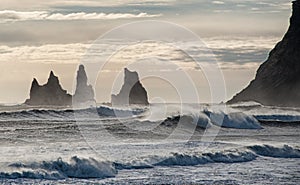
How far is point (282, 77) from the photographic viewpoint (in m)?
124

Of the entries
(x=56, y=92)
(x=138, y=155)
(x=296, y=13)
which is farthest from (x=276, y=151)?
(x=296, y=13)

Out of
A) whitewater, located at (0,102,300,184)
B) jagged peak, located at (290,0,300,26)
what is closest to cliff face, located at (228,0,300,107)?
jagged peak, located at (290,0,300,26)

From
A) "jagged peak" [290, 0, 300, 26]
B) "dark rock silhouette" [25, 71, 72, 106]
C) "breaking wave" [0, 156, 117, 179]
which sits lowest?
"dark rock silhouette" [25, 71, 72, 106]

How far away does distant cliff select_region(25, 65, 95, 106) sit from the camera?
378ft

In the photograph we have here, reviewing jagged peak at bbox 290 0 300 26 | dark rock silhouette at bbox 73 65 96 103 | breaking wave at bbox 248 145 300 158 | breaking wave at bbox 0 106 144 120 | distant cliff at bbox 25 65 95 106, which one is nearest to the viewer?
breaking wave at bbox 248 145 300 158

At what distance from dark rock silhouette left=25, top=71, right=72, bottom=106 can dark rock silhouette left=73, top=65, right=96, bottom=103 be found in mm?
4714

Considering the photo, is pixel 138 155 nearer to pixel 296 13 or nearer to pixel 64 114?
pixel 64 114

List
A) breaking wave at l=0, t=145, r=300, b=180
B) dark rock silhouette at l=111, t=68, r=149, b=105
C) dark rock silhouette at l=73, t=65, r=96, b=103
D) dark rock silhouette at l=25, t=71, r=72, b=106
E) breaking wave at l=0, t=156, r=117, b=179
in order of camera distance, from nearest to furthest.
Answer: breaking wave at l=0, t=156, r=117, b=179, breaking wave at l=0, t=145, r=300, b=180, dark rock silhouette at l=111, t=68, r=149, b=105, dark rock silhouette at l=73, t=65, r=96, b=103, dark rock silhouette at l=25, t=71, r=72, b=106

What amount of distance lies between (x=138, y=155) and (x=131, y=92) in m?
79.0

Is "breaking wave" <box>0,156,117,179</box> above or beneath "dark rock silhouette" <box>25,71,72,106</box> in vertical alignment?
above

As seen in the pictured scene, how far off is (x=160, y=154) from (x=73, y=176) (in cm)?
709

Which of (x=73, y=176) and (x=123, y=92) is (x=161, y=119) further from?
(x=123, y=92)

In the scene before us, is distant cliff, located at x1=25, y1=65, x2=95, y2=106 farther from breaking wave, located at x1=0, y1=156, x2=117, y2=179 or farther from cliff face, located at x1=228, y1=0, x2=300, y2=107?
breaking wave, located at x1=0, y1=156, x2=117, y2=179

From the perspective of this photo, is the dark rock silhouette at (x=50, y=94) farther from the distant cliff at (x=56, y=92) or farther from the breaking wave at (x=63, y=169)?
the breaking wave at (x=63, y=169)
